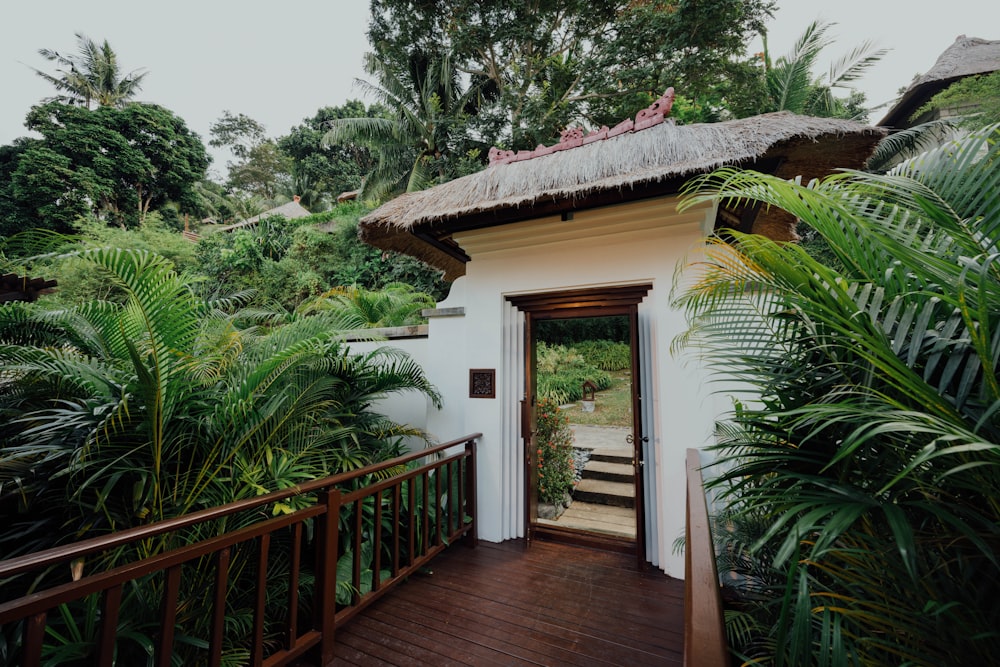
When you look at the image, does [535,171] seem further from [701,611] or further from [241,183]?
[241,183]

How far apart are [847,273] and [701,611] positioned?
1.07 meters

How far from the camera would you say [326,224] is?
12406 millimetres

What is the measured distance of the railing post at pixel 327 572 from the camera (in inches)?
73.7

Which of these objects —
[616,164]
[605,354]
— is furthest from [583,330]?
[616,164]

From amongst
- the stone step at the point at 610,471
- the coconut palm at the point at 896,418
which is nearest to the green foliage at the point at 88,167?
the stone step at the point at 610,471

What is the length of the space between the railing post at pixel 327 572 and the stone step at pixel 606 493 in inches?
122

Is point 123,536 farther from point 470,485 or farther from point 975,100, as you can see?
point 975,100

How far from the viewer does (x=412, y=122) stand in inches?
383

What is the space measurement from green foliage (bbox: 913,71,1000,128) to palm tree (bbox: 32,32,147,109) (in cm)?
2865

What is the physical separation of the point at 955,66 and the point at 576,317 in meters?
11.2

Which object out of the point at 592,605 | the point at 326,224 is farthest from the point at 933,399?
the point at 326,224

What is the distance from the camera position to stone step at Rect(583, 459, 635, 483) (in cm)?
459

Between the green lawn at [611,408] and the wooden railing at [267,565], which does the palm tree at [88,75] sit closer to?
the green lawn at [611,408]

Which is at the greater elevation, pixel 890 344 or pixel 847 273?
pixel 847 273
